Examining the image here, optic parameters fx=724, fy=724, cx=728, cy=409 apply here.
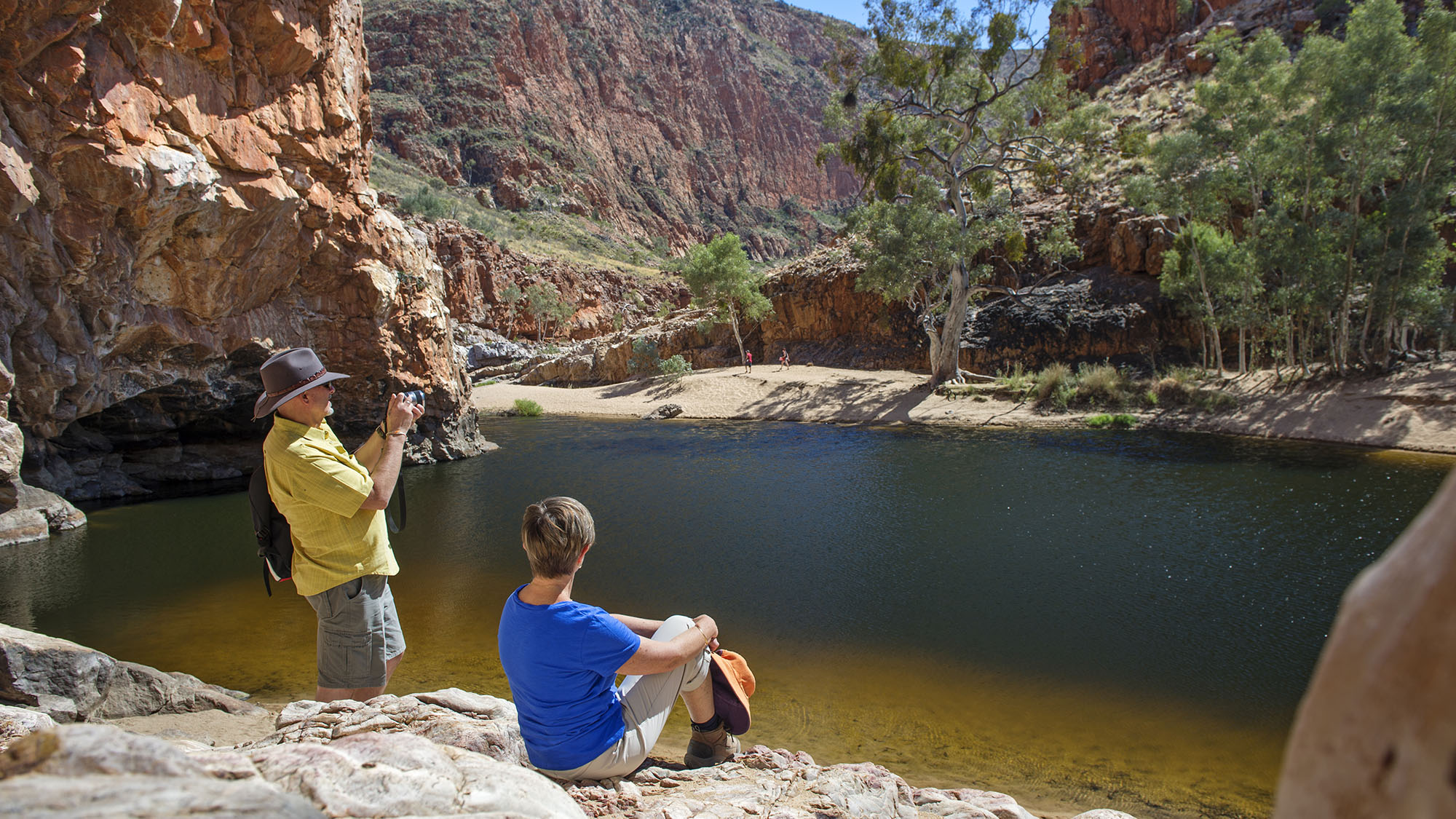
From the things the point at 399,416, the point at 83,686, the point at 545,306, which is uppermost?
the point at 545,306

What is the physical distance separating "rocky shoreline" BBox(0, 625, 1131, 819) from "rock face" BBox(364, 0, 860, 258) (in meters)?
69.2

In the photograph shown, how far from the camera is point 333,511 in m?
3.16

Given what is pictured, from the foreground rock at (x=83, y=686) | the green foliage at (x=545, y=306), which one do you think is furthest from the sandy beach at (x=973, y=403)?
the foreground rock at (x=83, y=686)

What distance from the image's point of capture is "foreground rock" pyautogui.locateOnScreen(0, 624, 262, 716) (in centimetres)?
406

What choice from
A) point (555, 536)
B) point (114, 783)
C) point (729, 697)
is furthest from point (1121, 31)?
point (114, 783)

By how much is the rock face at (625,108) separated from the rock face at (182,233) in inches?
2240

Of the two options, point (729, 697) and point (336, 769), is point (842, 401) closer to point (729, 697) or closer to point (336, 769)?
point (729, 697)

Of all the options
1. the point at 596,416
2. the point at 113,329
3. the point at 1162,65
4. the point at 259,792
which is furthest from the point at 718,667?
the point at 1162,65

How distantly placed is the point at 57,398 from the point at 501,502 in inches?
257

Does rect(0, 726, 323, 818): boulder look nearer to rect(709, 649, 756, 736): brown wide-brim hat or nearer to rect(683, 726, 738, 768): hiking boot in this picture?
rect(709, 649, 756, 736): brown wide-brim hat

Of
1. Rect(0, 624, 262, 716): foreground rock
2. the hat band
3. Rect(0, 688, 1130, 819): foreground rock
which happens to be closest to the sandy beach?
Rect(0, 688, 1130, 819): foreground rock

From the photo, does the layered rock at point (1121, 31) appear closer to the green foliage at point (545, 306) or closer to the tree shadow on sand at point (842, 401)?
the tree shadow on sand at point (842, 401)

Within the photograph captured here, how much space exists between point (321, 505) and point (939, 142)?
25.7 meters

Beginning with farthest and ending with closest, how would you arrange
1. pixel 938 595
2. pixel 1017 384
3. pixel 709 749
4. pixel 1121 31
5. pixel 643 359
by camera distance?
pixel 1121 31 < pixel 643 359 < pixel 1017 384 < pixel 938 595 < pixel 709 749
